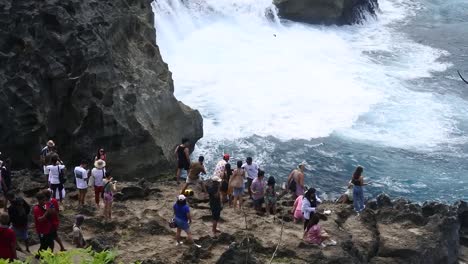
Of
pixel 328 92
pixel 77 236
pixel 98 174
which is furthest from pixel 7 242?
pixel 328 92

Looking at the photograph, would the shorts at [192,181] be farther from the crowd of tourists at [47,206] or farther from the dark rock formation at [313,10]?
the dark rock formation at [313,10]

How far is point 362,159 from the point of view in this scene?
31.4 metres

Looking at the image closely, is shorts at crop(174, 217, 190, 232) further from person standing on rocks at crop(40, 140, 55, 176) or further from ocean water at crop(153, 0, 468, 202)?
ocean water at crop(153, 0, 468, 202)

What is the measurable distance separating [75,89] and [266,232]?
8.08 m

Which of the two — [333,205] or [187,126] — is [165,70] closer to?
[187,126]

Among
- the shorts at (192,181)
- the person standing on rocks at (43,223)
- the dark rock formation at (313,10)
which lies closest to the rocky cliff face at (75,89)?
the shorts at (192,181)

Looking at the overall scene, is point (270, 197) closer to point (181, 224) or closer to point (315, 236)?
point (315, 236)

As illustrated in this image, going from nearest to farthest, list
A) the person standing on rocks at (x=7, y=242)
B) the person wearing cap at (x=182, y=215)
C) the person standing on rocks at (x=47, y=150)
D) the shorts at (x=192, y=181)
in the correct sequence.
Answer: the person standing on rocks at (x=7, y=242) → the person wearing cap at (x=182, y=215) → the person standing on rocks at (x=47, y=150) → the shorts at (x=192, y=181)

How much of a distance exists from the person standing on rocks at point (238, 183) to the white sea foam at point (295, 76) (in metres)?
11.3

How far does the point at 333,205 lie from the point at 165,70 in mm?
9418

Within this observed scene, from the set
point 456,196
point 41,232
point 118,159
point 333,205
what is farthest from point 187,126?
point 41,232

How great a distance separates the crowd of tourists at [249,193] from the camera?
1786cm

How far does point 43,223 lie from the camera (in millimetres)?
14867

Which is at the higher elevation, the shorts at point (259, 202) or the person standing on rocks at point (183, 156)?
the person standing on rocks at point (183, 156)
